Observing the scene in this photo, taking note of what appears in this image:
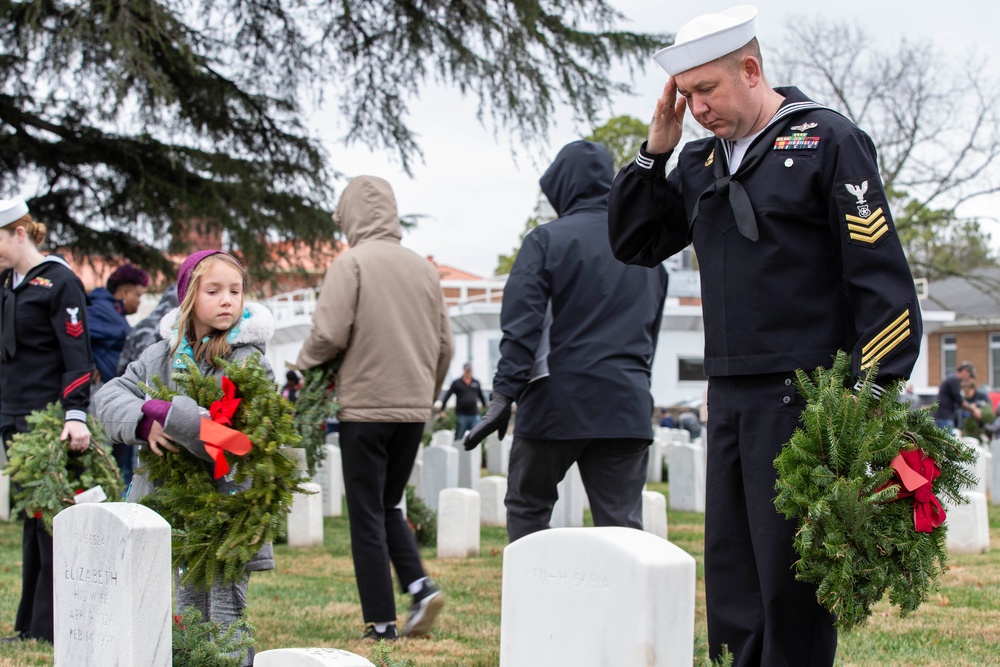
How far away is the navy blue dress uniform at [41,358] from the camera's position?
556 cm

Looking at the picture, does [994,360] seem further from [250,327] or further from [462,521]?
[250,327]

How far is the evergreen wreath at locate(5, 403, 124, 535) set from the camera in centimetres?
542

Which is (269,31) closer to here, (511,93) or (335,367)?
(511,93)

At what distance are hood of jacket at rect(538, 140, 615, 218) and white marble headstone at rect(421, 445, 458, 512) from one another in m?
5.33

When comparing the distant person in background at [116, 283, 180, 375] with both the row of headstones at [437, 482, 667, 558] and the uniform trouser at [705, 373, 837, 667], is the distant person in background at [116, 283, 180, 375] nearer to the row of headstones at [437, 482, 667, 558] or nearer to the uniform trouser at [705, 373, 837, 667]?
the row of headstones at [437, 482, 667, 558]

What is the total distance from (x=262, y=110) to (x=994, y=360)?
39.0 m

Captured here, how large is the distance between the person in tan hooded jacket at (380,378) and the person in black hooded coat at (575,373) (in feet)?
1.56

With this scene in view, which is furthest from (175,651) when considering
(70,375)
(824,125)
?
(824,125)

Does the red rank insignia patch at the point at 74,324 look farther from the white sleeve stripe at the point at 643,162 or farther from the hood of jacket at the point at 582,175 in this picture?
the white sleeve stripe at the point at 643,162

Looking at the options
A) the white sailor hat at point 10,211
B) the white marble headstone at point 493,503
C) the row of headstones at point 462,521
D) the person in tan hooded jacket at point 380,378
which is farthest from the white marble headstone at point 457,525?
the white sailor hat at point 10,211

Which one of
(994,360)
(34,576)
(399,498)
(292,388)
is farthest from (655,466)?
(994,360)

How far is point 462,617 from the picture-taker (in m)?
6.35

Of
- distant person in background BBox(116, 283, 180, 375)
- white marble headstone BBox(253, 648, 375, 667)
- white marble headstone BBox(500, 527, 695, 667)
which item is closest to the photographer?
white marble headstone BBox(500, 527, 695, 667)

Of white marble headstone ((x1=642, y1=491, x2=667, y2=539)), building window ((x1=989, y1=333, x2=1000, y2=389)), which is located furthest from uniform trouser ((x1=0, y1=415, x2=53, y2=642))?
building window ((x1=989, y1=333, x2=1000, y2=389))
